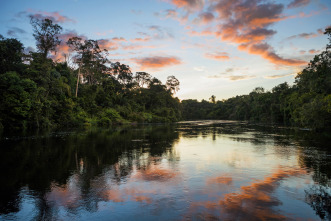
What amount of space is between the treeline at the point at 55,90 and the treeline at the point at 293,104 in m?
44.0

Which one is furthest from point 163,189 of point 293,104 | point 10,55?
point 293,104

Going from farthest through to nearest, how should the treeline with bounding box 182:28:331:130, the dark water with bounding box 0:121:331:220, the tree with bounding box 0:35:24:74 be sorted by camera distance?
1. the tree with bounding box 0:35:24:74
2. the treeline with bounding box 182:28:331:130
3. the dark water with bounding box 0:121:331:220

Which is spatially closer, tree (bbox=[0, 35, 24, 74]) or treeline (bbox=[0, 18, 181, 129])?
treeline (bbox=[0, 18, 181, 129])

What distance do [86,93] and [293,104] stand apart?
57.4 meters

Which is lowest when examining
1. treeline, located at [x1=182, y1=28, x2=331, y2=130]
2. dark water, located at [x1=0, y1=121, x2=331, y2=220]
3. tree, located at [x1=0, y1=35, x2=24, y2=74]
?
dark water, located at [x1=0, y1=121, x2=331, y2=220]

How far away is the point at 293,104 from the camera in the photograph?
195 feet

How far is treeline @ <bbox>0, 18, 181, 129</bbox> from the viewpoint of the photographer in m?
34.4

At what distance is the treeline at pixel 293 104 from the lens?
34156 millimetres

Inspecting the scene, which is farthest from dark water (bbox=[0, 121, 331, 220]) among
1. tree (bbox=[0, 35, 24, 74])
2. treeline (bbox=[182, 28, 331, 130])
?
tree (bbox=[0, 35, 24, 74])

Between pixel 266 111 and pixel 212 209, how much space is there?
330 ft

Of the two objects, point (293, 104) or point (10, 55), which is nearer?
point (10, 55)

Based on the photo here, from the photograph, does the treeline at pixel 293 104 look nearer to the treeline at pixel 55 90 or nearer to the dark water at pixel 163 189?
the dark water at pixel 163 189

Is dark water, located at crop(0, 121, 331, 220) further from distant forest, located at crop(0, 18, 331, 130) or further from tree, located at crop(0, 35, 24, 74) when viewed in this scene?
tree, located at crop(0, 35, 24, 74)

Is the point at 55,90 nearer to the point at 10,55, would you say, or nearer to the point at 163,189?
the point at 10,55
